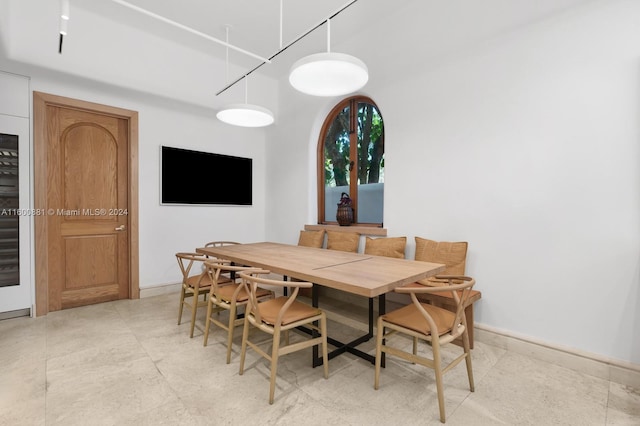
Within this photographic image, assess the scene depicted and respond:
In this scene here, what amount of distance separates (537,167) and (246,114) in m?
2.67

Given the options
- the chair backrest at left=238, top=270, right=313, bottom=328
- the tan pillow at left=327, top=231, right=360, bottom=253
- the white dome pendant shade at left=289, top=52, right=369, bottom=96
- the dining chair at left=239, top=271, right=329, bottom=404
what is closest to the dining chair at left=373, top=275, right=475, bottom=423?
the dining chair at left=239, top=271, right=329, bottom=404

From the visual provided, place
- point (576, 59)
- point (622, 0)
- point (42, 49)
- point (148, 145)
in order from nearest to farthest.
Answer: point (622, 0) < point (576, 59) < point (42, 49) < point (148, 145)

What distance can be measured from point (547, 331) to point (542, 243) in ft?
2.35

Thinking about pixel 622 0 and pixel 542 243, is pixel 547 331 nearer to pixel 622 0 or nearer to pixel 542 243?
pixel 542 243

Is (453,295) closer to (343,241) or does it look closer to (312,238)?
(343,241)

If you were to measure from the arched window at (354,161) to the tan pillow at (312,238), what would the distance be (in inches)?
17.6

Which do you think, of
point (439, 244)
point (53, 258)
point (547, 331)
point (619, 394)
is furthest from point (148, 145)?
point (619, 394)

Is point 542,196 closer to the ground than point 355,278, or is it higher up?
higher up

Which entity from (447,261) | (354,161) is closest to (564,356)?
(447,261)

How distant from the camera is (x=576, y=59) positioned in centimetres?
238

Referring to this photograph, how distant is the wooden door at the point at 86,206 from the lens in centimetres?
351

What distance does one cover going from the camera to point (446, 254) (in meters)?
2.92

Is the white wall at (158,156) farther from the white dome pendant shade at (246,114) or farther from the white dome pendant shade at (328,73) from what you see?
the white dome pendant shade at (328,73)

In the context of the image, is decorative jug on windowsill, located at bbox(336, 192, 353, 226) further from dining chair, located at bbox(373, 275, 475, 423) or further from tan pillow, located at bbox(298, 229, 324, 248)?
dining chair, located at bbox(373, 275, 475, 423)
